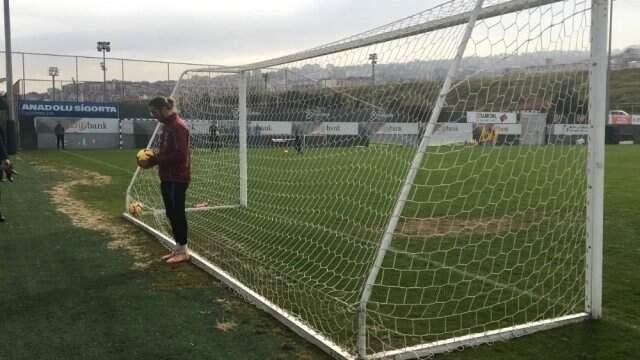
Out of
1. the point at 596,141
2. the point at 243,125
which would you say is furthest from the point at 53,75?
the point at 596,141

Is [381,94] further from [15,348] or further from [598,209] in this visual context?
[15,348]

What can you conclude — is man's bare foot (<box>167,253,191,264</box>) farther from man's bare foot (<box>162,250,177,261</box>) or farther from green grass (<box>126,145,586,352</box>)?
green grass (<box>126,145,586,352</box>)

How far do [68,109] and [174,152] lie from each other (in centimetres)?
2879

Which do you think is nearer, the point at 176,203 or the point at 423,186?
the point at 423,186

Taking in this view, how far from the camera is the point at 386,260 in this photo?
21.6 ft

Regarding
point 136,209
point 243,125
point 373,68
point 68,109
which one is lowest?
point 136,209

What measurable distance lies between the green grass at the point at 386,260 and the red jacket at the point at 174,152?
963mm

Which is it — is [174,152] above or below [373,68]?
below

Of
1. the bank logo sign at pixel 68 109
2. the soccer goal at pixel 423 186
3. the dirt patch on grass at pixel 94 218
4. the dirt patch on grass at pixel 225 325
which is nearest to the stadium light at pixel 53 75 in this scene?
the bank logo sign at pixel 68 109

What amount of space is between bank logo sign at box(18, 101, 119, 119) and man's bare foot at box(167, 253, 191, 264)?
93.4ft

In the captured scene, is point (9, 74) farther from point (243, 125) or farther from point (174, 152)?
point (174, 152)

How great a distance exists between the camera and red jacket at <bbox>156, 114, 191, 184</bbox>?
20.9 ft

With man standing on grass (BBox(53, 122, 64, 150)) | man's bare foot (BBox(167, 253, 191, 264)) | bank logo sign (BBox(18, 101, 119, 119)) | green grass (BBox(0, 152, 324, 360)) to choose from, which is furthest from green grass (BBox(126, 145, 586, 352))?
bank logo sign (BBox(18, 101, 119, 119))

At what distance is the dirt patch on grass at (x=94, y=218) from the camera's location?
7.13m
